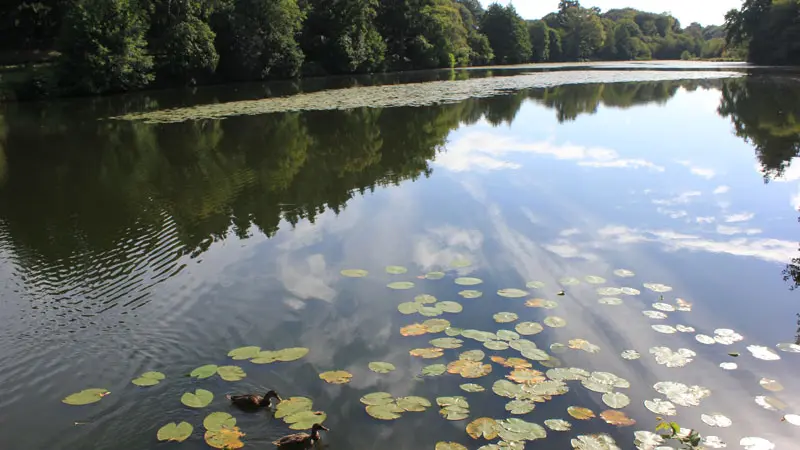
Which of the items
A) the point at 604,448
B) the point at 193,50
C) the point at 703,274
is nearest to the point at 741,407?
the point at 604,448

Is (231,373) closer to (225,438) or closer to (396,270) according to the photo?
(225,438)

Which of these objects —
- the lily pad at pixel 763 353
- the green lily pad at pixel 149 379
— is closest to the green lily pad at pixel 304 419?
the green lily pad at pixel 149 379

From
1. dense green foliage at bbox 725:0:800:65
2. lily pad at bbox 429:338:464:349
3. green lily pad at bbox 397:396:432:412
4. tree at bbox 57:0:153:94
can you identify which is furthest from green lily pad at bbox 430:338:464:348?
dense green foliage at bbox 725:0:800:65

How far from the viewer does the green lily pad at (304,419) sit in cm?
408

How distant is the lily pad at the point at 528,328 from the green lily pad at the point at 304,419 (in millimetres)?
2181

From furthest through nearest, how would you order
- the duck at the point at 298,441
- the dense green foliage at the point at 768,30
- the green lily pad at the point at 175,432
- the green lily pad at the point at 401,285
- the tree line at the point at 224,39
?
the dense green foliage at the point at 768,30 → the tree line at the point at 224,39 → the green lily pad at the point at 401,285 → the green lily pad at the point at 175,432 → the duck at the point at 298,441

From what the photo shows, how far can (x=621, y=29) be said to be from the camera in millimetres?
110125

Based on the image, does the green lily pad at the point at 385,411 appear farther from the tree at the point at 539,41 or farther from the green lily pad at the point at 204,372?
the tree at the point at 539,41

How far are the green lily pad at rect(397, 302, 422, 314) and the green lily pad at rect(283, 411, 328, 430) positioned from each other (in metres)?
1.89

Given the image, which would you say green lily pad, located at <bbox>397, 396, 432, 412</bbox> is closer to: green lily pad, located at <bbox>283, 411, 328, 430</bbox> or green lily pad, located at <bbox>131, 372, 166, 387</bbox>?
green lily pad, located at <bbox>283, 411, 328, 430</bbox>

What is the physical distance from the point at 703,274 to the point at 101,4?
3463 centimetres

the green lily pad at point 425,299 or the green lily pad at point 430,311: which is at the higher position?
the green lily pad at point 425,299

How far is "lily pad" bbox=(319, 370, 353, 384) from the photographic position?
4.67 m

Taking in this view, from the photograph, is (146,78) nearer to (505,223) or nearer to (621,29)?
(505,223)
